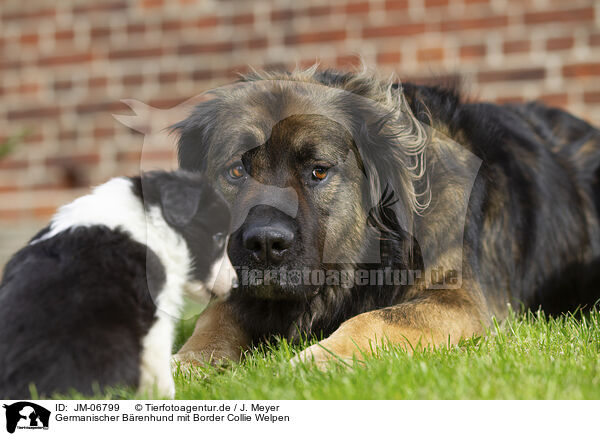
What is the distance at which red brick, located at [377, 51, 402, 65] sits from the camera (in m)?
6.40

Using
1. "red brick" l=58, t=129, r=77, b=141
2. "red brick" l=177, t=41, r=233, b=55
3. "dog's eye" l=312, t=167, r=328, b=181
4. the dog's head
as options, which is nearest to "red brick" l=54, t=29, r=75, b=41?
"red brick" l=58, t=129, r=77, b=141

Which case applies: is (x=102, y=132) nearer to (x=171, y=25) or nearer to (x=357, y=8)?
(x=171, y=25)

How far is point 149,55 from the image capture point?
7.04 m

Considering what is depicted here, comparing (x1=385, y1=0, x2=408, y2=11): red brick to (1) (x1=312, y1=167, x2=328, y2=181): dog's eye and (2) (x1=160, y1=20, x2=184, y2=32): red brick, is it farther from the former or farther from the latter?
(1) (x1=312, y1=167, x2=328, y2=181): dog's eye

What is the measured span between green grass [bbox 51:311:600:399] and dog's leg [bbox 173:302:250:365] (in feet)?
0.71

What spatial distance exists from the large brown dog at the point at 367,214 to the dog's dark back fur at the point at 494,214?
0.03ft

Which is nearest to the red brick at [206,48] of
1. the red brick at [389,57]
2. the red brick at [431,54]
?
the red brick at [389,57]

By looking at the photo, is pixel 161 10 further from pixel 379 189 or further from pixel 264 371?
pixel 264 371

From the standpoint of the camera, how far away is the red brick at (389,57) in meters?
6.40

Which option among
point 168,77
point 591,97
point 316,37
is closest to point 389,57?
point 316,37

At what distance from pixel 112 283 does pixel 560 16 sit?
512cm

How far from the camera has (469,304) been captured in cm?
319

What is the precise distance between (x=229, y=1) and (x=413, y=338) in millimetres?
4976

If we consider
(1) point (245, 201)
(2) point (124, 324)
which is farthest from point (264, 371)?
(1) point (245, 201)
